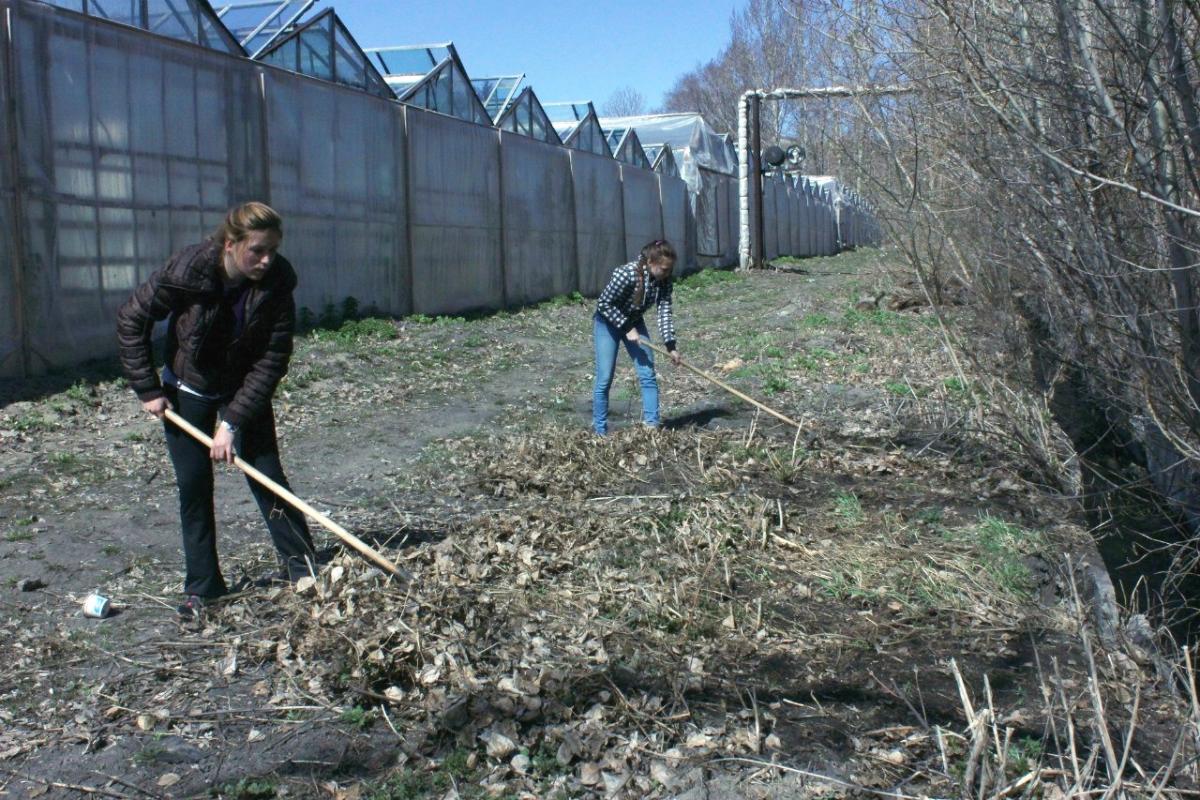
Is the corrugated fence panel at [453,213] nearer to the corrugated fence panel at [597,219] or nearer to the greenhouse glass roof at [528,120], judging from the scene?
the greenhouse glass roof at [528,120]

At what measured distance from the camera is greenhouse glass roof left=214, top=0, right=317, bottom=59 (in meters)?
13.0

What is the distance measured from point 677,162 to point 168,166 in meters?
18.7

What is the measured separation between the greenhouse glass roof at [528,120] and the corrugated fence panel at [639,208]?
11.3 feet

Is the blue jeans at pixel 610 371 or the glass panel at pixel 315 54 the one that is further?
the glass panel at pixel 315 54

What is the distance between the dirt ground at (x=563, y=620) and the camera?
3.72 meters

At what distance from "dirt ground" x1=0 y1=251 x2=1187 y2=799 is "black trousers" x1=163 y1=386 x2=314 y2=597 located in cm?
19

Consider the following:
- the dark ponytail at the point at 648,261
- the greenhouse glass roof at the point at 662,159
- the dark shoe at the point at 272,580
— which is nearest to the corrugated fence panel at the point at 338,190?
the dark ponytail at the point at 648,261

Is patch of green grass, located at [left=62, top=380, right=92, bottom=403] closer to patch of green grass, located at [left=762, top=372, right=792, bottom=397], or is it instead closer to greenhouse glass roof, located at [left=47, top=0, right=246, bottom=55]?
greenhouse glass roof, located at [left=47, top=0, right=246, bottom=55]

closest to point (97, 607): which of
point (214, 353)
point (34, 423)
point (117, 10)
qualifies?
point (214, 353)

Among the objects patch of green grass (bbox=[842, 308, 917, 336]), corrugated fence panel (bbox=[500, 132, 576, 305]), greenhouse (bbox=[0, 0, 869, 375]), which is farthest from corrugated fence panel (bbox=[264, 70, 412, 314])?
patch of green grass (bbox=[842, 308, 917, 336])

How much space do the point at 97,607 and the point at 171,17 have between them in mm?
7816

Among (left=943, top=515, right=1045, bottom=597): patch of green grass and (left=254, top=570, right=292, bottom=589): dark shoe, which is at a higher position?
(left=254, top=570, right=292, bottom=589): dark shoe

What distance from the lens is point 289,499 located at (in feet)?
15.8

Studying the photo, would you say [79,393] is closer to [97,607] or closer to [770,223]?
[97,607]
